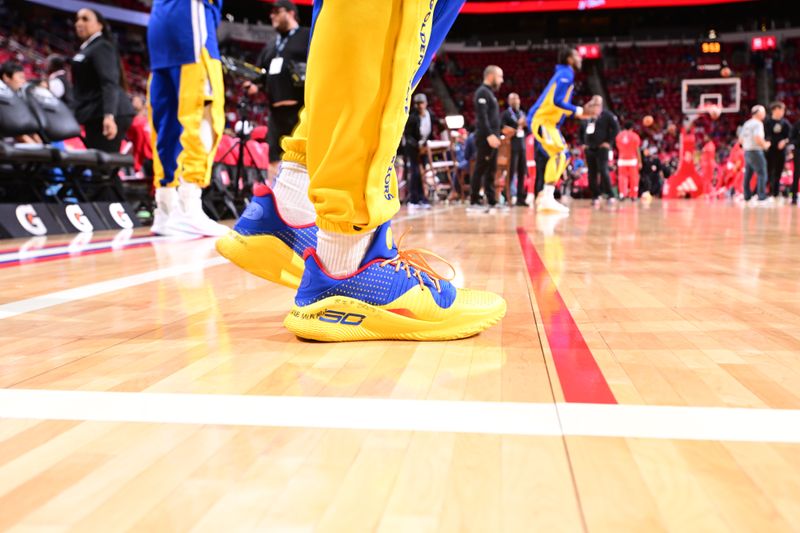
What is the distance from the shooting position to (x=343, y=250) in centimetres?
123

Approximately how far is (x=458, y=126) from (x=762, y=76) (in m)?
17.8

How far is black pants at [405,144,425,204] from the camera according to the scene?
9.71m

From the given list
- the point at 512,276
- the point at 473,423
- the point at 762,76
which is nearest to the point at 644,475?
the point at 473,423

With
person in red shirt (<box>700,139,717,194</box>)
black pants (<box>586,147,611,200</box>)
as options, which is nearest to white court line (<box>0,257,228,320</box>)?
black pants (<box>586,147,611,200</box>)

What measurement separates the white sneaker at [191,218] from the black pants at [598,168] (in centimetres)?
713

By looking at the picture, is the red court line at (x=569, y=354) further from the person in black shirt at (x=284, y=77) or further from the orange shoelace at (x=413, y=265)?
the person in black shirt at (x=284, y=77)

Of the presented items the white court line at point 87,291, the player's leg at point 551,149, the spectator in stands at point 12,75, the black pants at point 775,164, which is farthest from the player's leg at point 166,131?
the black pants at point 775,164

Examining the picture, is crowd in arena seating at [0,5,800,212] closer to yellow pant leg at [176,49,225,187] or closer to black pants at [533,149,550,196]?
black pants at [533,149,550,196]

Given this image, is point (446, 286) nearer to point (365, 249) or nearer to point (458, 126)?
point (365, 249)

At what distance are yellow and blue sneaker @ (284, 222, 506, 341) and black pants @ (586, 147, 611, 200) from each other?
907 cm

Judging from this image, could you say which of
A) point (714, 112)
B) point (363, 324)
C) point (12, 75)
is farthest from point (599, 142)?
point (363, 324)

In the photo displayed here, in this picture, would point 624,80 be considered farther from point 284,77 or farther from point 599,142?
point 284,77

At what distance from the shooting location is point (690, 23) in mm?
27031

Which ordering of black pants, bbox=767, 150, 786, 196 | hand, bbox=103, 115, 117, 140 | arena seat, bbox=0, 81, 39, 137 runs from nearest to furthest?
arena seat, bbox=0, 81, 39, 137, hand, bbox=103, 115, 117, 140, black pants, bbox=767, 150, 786, 196
